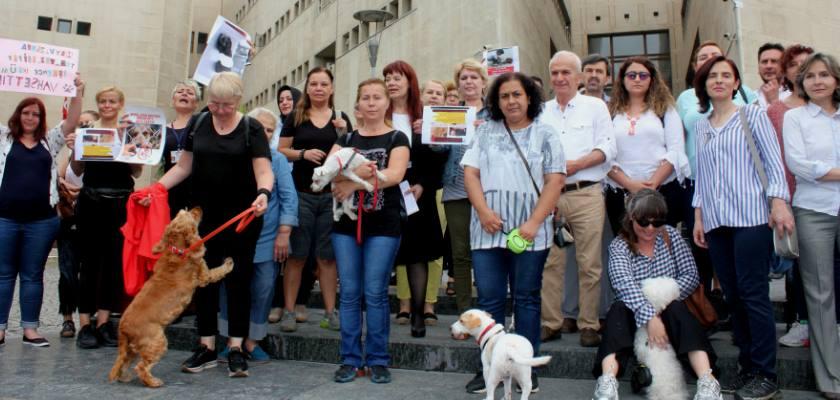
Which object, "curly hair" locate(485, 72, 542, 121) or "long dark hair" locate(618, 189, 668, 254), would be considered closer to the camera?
"long dark hair" locate(618, 189, 668, 254)

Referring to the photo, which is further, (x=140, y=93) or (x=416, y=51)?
(x=140, y=93)

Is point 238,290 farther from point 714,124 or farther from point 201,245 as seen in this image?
point 714,124

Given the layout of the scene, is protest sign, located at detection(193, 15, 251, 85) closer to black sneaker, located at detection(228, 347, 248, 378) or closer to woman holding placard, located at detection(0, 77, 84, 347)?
woman holding placard, located at detection(0, 77, 84, 347)

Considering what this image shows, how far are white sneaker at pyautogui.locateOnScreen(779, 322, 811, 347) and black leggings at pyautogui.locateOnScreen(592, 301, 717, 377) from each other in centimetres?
116

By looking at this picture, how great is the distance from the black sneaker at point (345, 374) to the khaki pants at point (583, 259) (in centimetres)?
154

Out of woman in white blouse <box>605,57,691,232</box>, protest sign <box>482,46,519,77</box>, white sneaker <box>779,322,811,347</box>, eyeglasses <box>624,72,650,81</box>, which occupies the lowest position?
white sneaker <box>779,322,811,347</box>

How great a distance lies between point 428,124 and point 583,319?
1.94 metres

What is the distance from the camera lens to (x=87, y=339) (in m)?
5.20

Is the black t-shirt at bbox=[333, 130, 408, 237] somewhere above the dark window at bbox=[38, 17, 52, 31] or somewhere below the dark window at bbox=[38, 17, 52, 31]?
below

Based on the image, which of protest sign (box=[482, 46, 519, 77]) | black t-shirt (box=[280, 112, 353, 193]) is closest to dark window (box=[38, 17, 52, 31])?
protest sign (box=[482, 46, 519, 77])

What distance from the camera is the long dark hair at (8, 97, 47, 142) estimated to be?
5297 millimetres

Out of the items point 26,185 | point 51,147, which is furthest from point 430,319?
point 51,147

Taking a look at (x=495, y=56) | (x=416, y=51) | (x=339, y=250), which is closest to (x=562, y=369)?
(x=339, y=250)

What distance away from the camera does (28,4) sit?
3738 centimetres
